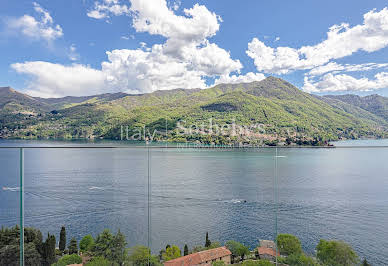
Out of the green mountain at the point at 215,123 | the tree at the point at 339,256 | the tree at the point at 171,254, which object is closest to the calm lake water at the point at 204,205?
the tree at the point at 171,254

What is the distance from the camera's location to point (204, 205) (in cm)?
1437

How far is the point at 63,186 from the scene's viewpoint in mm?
16094

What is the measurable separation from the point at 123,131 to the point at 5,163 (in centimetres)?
3113

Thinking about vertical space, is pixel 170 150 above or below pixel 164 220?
above

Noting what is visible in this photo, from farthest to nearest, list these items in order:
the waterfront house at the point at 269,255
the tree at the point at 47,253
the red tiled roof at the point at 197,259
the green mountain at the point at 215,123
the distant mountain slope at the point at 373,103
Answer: the distant mountain slope at the point at 373,103
the green mountain at the point at 215,123
the tree at the point at 47,253
the red tiled roof at the point at 197,259
the waterfront house at the point at 269,255

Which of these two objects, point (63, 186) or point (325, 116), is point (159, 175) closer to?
point (63, 186)

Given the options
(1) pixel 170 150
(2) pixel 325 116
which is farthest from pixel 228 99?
(1) pixel 170 150

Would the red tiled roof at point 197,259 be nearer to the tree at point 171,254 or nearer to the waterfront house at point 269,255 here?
the waterfront house at point 269,255

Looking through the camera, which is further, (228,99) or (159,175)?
(228,99)

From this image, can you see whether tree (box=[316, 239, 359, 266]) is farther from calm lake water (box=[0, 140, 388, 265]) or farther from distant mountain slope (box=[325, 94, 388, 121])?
distant mountain slope (box=[325, 94, 388, 121])

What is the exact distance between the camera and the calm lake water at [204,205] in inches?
422

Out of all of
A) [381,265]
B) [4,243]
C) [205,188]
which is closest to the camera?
[4,243]

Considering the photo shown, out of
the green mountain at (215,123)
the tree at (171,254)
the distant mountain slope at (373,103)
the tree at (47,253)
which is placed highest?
the distant mountain slope at (373,103)

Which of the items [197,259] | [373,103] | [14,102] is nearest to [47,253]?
[197,259]
